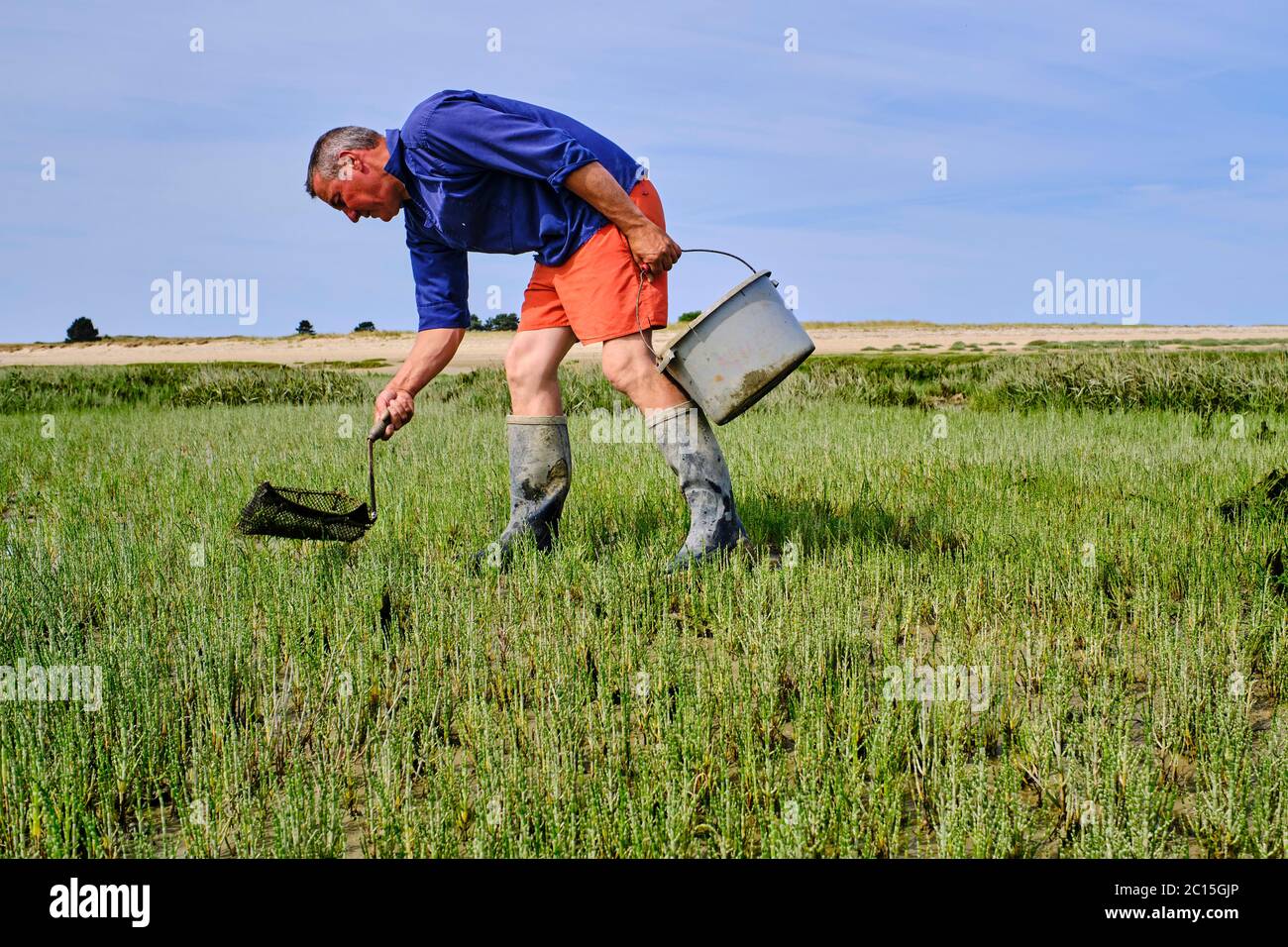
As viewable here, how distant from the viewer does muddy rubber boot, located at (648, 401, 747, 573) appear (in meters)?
3.84

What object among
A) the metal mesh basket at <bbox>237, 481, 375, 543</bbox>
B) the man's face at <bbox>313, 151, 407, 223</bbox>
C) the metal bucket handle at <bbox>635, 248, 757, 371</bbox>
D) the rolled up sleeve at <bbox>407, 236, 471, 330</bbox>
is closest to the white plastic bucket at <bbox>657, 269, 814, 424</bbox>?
the metal bucket handle at <bbox>635, 248, 757, 371</bbox>

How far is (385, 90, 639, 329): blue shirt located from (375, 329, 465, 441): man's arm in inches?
15.8

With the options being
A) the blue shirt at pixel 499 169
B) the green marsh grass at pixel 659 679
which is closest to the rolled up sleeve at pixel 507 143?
the blue shirt at pixel 499 169

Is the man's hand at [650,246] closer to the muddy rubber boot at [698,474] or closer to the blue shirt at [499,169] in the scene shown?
the blue shirt at [499,169]

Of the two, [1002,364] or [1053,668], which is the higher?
[1002,364]

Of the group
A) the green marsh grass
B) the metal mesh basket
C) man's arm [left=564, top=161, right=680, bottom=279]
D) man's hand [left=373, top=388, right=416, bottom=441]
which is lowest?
the green marsh grass

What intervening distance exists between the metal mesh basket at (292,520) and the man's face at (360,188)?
3.51 ft

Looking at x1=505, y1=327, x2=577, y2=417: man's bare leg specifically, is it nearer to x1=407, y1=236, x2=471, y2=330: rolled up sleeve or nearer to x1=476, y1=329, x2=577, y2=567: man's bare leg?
x1=476, y1=329, x2=577, y2=567: man's bare leg

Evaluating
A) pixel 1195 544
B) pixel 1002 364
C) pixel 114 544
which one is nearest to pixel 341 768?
pixel 114 544

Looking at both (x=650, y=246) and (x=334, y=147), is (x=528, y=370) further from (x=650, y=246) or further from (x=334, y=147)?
(x=334, y=147)

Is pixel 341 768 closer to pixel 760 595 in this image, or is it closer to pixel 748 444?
pixel 760 595

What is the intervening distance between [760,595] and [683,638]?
29 centimetres

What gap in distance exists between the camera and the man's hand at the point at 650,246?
359cm

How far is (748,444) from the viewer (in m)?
7.52
